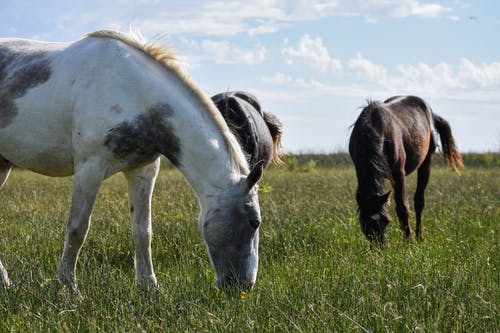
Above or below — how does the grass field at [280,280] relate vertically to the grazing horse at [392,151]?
below

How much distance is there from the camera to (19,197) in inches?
446

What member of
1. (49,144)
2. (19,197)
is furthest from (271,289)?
(19,197)

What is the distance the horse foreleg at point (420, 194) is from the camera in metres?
8.14

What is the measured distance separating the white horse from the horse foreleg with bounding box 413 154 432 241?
379cm

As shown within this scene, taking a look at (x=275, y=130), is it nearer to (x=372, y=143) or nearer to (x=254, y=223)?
(x=372, y=143)

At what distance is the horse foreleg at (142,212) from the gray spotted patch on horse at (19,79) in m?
1.07

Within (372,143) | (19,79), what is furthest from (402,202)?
(19,79)

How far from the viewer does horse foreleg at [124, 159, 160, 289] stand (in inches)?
208

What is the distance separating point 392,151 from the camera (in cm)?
762

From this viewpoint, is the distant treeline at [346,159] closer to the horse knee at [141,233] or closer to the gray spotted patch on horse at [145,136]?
the horse knee at [141,233]

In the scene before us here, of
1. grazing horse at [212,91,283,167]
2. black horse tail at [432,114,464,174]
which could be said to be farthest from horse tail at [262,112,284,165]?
black horse tail at [432,114,464,174]

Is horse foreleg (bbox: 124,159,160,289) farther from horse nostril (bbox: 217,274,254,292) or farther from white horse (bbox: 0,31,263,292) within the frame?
horse nostril (bbox: 217,274,254,292)

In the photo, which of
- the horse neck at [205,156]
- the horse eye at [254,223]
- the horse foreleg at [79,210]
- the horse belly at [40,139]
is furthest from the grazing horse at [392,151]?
the horse belly at [40,139]

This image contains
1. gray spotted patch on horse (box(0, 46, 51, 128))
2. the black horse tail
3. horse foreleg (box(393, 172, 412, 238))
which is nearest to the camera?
gray spotted patch on horse (box(0, 46, 51, 128))
